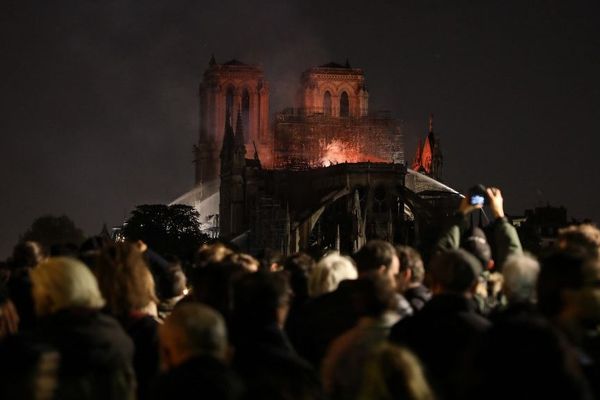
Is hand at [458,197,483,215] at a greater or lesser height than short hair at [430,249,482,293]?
greater

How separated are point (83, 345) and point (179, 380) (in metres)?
1.38

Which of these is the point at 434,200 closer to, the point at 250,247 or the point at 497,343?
the point at 250,247

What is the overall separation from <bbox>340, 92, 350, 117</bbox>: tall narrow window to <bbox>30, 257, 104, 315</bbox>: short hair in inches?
4128

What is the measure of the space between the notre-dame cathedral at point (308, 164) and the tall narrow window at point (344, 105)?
100mm

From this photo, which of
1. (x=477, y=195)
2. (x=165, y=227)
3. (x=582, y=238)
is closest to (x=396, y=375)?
(x=582, y=238)

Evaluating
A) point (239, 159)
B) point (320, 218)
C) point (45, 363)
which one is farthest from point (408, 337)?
point (239, 159)

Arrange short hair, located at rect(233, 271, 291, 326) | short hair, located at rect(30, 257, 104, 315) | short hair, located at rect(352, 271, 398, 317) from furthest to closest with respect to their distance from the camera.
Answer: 1. short hair, located at rect(352, 271, 398, 317)
2. short hair, located at rect(233, 271, 291, 326)
3. short hair, located at rect(30, 257, 104, 315)

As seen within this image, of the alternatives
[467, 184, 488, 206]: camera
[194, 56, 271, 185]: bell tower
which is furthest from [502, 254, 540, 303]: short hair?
[194, 56, 271, 185]: bell tower

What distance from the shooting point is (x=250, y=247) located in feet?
261

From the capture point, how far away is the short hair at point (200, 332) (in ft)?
19.8

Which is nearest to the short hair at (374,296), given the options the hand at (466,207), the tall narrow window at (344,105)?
the hand at (466,207)

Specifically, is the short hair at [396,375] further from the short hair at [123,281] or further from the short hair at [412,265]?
the short hair at [412,265]

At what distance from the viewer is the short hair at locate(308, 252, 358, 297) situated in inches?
388

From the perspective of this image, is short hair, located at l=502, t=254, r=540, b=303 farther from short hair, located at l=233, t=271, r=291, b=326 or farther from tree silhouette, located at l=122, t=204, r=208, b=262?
tree silhouette, located at l=122, t=204, r=208, b=262
